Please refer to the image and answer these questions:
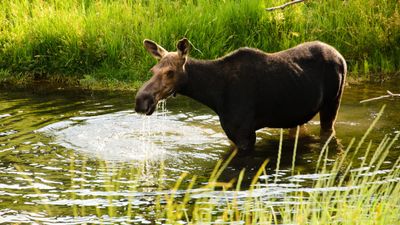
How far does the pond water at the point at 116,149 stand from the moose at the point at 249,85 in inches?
17.2

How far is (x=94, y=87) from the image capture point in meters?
13.2

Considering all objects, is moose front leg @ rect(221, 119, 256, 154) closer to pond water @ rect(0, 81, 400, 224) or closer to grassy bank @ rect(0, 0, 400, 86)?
pond water @ rect(0, 81, 400, 224)

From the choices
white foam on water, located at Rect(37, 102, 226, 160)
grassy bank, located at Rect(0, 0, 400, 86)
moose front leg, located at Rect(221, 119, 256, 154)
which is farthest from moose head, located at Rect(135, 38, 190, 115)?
grassy bank, located at Rect(0, 0, 400, 86)

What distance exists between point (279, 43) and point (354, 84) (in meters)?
1.53

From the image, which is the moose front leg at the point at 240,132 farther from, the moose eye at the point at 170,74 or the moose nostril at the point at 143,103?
the moose nostril at the point at 143,103

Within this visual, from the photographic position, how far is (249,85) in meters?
9.07

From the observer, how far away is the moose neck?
352 inches

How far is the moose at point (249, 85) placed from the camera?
883 centimetres

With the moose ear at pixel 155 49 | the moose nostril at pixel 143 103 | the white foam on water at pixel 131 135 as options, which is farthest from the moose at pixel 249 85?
the white foam on water at pixel 131 135

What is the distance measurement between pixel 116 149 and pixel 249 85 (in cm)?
186

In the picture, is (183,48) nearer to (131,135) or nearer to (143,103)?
(143,103)

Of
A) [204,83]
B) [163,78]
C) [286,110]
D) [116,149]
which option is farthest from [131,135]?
[286,110]

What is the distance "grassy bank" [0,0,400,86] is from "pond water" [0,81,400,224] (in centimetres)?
69

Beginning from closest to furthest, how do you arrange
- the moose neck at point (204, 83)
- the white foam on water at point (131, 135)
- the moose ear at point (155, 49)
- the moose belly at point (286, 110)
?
1. the moose ear at point (155, 49)
2. the moose neck at point (204, 83)
3. the moose belly at point (286, 110)
4. the white foam on water at point (131, 135)
